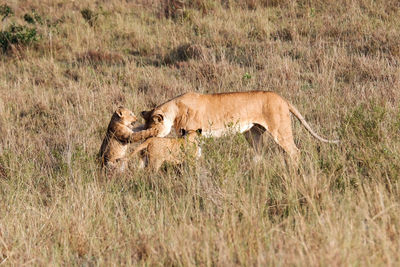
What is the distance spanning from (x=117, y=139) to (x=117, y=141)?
0.03 meters

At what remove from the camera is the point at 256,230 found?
13.9 ft

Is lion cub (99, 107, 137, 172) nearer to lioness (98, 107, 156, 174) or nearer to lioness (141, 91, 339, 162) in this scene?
lioness (98, 107, 156, 174)

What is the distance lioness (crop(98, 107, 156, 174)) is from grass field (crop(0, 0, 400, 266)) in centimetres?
41

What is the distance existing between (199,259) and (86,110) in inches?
233

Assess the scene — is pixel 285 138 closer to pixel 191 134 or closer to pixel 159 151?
pixel 191 134

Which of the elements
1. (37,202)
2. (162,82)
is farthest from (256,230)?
(162,82)

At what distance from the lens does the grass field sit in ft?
13.8

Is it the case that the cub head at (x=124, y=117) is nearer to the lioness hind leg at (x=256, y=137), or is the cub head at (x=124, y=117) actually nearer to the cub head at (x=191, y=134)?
the cub head at (x=191, y=134)

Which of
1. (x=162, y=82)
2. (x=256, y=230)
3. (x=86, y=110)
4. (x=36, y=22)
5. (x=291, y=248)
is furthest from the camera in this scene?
(x=36, y=22)

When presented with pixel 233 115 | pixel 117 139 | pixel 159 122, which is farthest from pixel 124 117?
pixel 233 115

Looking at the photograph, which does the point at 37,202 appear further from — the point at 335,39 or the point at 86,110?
the point at 335,39

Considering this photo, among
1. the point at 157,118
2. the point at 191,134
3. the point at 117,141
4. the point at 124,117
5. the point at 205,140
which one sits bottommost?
the point at 117,141

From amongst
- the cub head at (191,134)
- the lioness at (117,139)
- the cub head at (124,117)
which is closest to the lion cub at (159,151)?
the cub head at (191,134)

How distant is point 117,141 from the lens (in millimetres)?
7328
